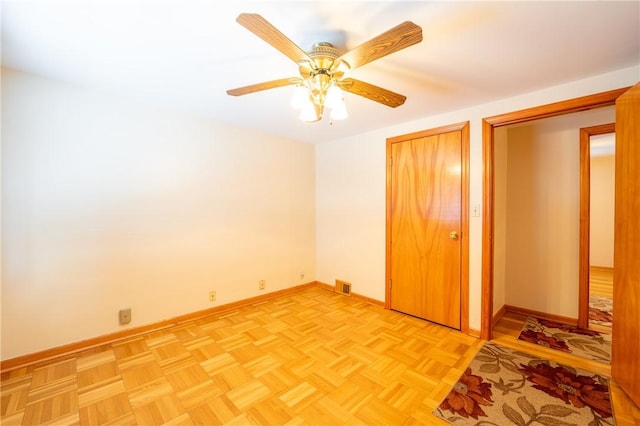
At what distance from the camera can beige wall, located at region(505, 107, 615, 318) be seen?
9.18 ft

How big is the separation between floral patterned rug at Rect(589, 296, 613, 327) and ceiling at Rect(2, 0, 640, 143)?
2.64 m

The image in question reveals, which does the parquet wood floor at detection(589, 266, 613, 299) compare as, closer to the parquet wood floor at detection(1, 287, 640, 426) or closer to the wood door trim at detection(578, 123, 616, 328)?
the wood door trim at detection(578, 123, 616, 328)

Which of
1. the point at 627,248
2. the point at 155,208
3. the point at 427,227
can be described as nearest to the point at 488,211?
the point at 427,227

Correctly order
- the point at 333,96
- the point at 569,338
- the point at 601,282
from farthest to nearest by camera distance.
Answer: the point at 601,282 < the point at 569,338 < the point at 333,96

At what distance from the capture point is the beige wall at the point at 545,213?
280 cm

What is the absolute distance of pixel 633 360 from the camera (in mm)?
1636

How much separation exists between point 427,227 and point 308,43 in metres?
2.16

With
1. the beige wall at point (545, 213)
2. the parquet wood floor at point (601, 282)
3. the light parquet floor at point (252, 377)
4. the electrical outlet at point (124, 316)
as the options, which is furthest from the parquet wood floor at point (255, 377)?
the parquet wood floor at point (601, 282)

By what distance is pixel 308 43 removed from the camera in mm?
1557

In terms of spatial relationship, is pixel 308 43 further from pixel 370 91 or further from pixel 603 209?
pixel 603 209

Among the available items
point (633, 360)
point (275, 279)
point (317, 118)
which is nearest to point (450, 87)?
point (317, 118)

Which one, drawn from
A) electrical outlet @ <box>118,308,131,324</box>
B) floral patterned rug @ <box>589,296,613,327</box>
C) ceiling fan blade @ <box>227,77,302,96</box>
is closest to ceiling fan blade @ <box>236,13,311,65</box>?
ceiling fan blade @ <box>227,77,302,96</box>

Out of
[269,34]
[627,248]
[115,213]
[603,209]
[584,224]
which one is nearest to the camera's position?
[269,34]

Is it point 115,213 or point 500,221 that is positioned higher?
point 115,213
